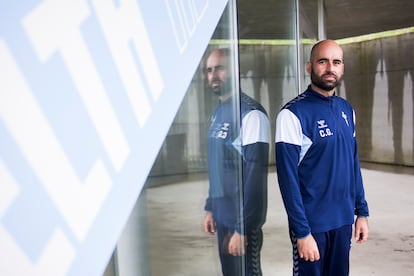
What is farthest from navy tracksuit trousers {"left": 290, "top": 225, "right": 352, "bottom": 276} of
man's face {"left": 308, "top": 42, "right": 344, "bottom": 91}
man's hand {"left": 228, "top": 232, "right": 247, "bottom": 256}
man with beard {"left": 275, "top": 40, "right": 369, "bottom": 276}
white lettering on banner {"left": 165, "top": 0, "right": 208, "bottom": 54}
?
white lettering on banner {"left": 165, "top": 0, "right": 208, "bottom": 54}

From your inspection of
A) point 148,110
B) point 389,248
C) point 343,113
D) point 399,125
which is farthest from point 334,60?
point 399,125

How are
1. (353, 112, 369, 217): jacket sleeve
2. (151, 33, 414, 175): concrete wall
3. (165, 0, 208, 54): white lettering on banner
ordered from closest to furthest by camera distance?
(165, 0, 208, 54): white lettering on banner
(353, 112, 369, 217): jacket sleeve
(151, 33, 414, 175): concrete wall

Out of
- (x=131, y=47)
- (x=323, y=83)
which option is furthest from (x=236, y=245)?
(x=131, y=47)

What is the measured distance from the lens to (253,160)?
213 centimetres

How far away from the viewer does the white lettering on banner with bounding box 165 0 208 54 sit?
105cm

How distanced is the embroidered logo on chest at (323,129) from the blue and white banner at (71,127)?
1.08m

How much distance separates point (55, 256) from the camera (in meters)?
0.60

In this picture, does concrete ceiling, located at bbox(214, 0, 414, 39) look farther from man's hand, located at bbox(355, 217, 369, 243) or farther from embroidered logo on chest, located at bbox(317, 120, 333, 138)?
man's hand, located at bbox(355, 217, 369, 243)

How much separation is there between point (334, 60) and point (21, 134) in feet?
5.05

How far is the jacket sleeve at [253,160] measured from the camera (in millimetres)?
2025

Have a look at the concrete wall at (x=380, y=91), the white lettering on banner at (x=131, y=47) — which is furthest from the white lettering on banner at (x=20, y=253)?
the concrete wall at (x=380, y=91)

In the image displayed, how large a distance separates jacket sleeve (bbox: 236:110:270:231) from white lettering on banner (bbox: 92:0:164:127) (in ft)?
3.74

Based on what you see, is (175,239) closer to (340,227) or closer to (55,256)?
(340,227)

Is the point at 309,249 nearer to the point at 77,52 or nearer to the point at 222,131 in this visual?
the point at 222,131
